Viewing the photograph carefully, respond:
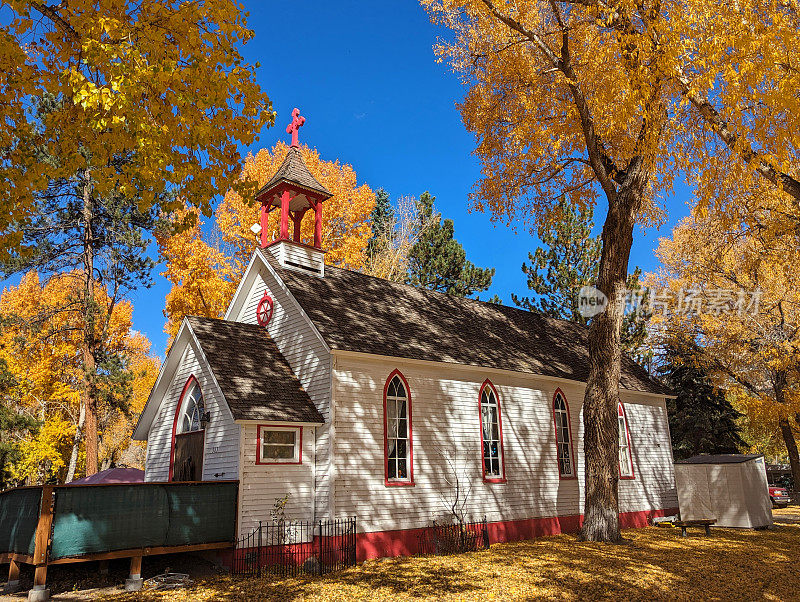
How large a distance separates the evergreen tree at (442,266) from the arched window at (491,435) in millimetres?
20005

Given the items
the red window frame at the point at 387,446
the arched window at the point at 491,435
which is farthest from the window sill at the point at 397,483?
the arched window at the point at 491,435

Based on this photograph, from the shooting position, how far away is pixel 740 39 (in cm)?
951

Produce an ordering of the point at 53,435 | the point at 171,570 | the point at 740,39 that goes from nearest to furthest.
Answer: the point at 740,39 < the point at 171,570 < the point at 53,435

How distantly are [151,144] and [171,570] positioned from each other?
923cm

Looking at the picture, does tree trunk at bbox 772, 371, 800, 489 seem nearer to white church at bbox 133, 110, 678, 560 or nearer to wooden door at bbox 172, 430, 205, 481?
white church at bbox 133, 110, 678, 560

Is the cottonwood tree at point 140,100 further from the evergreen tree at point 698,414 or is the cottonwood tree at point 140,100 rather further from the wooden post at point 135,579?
the evergreen tree at point 698,414

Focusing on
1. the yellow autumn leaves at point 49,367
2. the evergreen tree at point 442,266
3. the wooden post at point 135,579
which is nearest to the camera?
the wooden post at point 135,579

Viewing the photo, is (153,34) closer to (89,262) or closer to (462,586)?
(462,586)

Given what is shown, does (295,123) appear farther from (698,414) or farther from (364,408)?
(698,414)

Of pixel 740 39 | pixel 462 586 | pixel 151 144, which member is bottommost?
pixel 462 586

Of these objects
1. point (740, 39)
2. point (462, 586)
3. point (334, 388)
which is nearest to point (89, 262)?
point (334, 388)

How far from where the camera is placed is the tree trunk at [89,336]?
23.3 m

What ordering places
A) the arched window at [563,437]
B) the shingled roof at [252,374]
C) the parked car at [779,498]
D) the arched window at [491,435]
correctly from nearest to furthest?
the shingled roof at [252,374], the arched window at [491,435], the arched window at [563,437], the parked car at [779,498]

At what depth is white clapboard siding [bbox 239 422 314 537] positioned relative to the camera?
40.7ft
